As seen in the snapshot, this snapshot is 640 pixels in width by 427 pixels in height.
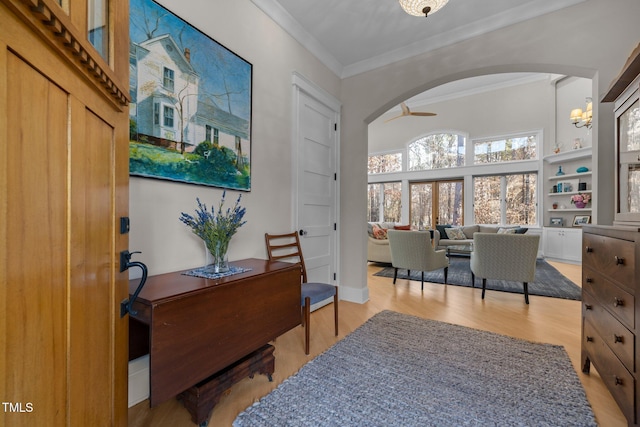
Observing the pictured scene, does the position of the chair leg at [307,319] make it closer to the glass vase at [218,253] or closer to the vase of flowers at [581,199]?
the glass vase at [218,253]

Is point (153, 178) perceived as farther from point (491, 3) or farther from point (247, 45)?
point (491, 3)

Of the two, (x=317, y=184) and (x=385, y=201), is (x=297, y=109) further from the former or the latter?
(x=385, y=201)

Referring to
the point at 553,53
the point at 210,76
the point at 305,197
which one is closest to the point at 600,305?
the point at 553,53

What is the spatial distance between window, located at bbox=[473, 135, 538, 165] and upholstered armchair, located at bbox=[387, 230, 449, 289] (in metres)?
4.69

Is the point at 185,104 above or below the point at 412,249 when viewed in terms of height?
above

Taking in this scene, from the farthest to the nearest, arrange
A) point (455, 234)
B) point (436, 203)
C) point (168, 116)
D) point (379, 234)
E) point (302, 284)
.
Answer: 1. point (436, 203)
2. point (455, 234)
3. point (379, 234)
4. point (302, 284)
5. point (168, 116)

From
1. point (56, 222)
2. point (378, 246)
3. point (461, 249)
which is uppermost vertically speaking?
point (56, 222)

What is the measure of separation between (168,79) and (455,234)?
6.86 metres

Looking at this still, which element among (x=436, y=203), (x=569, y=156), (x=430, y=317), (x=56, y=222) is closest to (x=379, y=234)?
(x=430, y=317)

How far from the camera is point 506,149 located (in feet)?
23.1

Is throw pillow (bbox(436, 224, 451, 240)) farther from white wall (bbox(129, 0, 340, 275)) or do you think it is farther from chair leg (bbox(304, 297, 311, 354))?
chair leg (bbox(304, 297, 311, 354))

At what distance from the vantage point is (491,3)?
246 centimetres

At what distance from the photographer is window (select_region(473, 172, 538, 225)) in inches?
269

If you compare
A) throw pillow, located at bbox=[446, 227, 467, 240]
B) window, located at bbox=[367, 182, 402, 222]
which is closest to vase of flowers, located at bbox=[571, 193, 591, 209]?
throw pillow, located at bbox=[446, 227, 467, 240]
